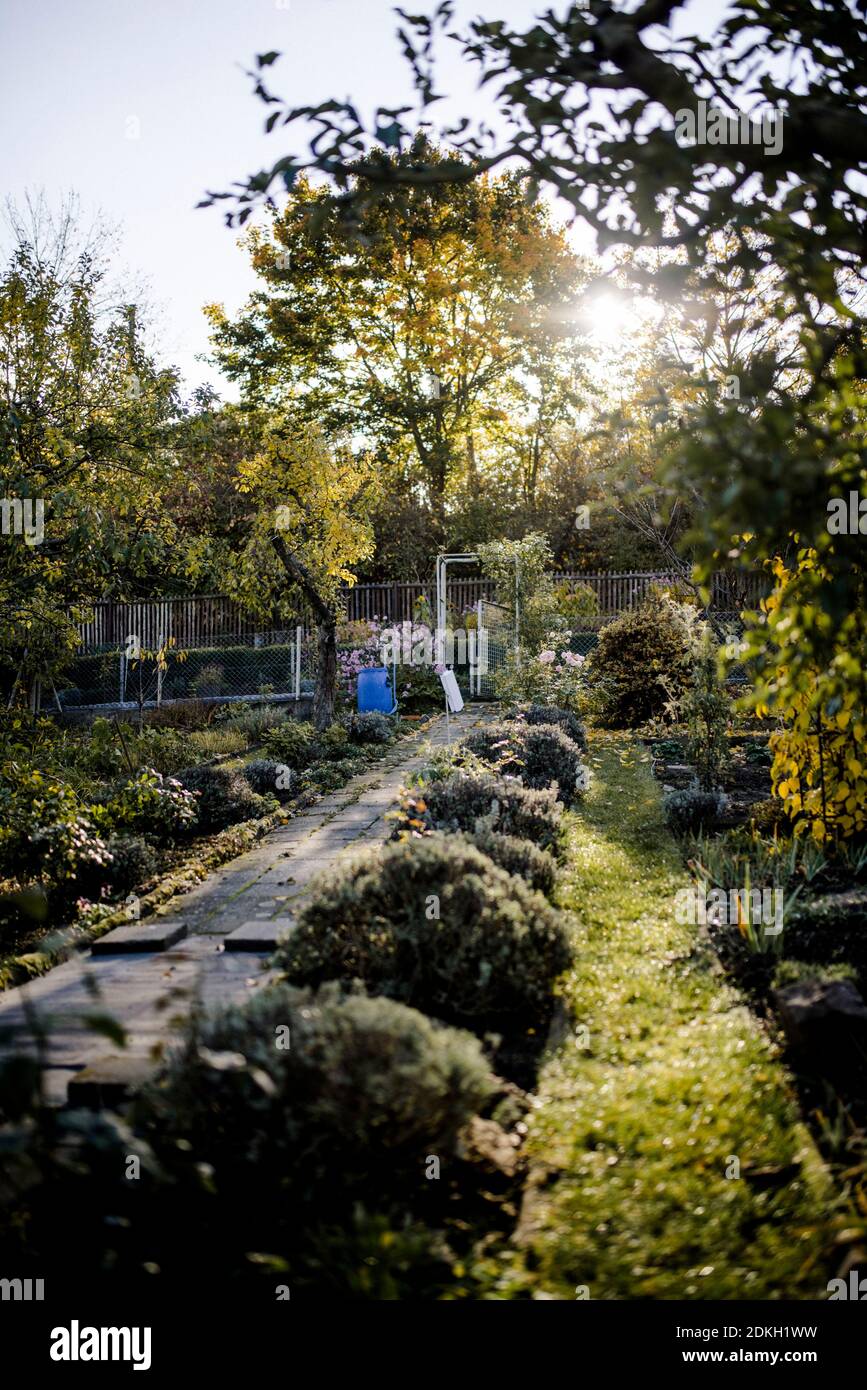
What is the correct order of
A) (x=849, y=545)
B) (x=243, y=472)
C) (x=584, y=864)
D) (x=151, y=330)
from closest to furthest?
(x=849, y=545) < (x=584, y=864) < (x=243, y=472) < (x=151, y=330)

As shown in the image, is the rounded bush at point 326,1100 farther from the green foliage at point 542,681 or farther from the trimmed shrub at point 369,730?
the green foliage at point 542,681

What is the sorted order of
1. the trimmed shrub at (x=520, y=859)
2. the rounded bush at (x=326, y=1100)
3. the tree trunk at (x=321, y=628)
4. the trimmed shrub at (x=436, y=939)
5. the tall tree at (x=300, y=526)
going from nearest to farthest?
the rounded bush at (x=326, y=1100), the trimmed shrub at (x=436, y=939), the trimmed shrub at (x=520, y=859), the tall tree at (x=300, y=526), the tree trunk at (x=321, y=628)

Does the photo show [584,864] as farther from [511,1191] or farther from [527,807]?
[511,1191]

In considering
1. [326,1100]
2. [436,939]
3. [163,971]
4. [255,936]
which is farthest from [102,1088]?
[255,936]

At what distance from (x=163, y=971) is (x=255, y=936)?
431 mm

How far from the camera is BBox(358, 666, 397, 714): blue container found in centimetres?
1418

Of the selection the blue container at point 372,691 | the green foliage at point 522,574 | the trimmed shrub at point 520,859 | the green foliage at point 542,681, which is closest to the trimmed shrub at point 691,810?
the trimmed shrub at point 520,859

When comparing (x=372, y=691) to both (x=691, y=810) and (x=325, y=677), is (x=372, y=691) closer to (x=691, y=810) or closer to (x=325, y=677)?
(x=325, y=677)

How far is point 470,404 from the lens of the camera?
81.6ft

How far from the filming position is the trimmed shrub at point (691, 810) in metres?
6.49

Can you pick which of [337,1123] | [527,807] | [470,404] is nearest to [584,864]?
[527,807]

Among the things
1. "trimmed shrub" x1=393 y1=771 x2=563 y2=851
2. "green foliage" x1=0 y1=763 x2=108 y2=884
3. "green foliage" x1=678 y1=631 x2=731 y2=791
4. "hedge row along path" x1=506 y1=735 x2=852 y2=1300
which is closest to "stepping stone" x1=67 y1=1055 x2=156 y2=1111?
"hedge row along path" x1=506 y1=735 x2=852 y2=1300

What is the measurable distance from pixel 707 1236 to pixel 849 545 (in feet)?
6.41

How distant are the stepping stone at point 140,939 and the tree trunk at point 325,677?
23.2 ft
